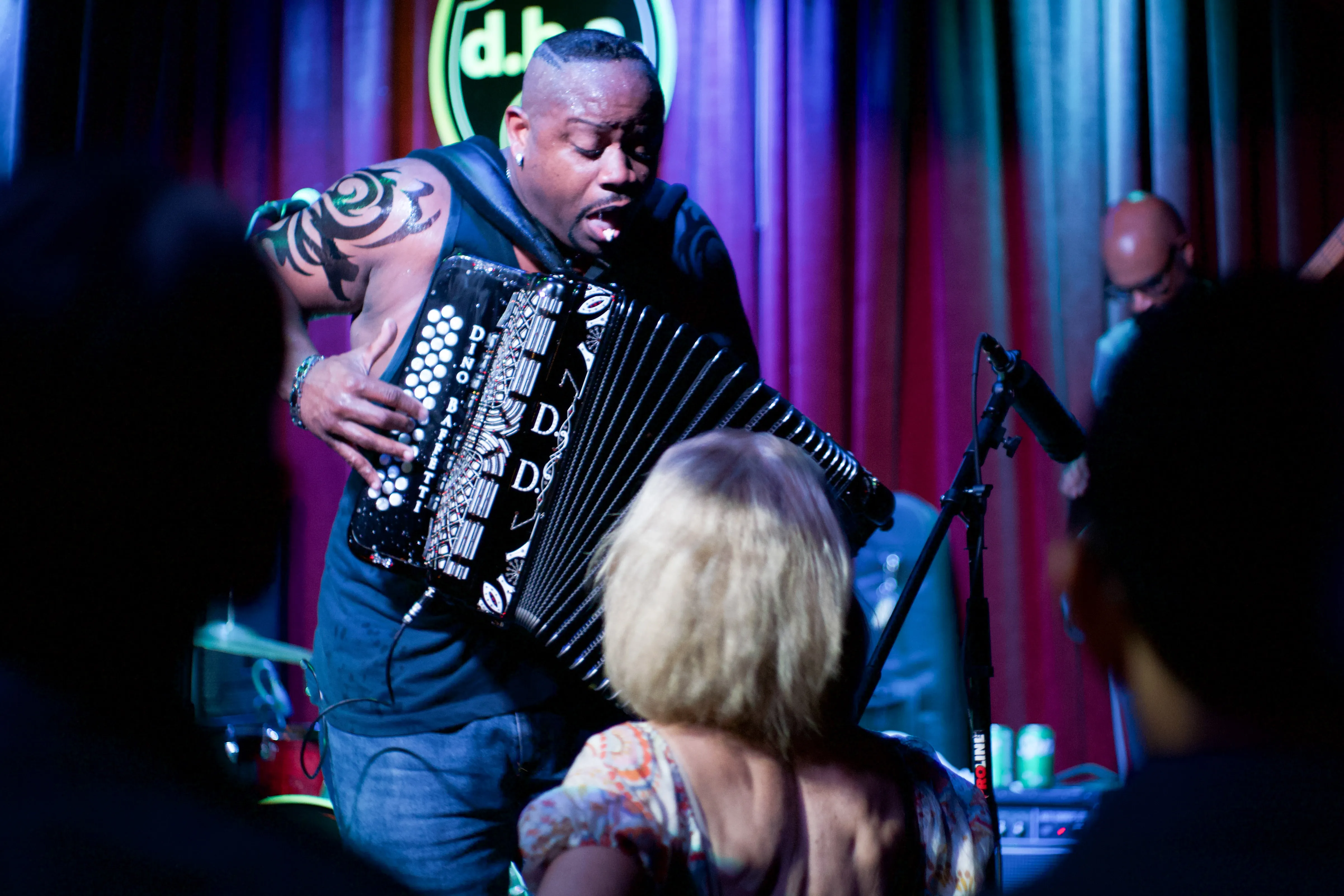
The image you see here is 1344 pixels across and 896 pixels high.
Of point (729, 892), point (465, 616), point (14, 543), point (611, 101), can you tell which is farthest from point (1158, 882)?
point (611, 101)

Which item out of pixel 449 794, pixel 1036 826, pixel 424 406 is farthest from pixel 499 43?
pixel 1036 826

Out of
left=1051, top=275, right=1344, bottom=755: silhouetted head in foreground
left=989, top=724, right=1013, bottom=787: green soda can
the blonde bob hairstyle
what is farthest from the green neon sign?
left=1051, top=275, right=1344, bottom=755: silhouetted head in foreground

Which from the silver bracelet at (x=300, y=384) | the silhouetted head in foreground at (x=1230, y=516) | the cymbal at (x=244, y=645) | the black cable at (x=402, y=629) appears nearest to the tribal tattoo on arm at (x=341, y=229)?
the silver bracelet at (x=300, y=384)

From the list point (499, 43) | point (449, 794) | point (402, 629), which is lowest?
point (449, 794)

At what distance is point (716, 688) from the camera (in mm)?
1105

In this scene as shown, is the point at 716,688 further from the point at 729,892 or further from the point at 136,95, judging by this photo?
the point at 136,95

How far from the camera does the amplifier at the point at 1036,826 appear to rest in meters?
2.55

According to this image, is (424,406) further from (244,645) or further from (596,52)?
(244,645)

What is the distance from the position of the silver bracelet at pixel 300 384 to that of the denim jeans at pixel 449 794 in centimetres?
51

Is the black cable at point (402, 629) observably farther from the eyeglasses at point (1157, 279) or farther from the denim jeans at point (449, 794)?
the eyeglasses at point (1157, 279)

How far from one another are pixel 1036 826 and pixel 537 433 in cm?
169

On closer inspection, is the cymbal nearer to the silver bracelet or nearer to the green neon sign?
the silver bracelet

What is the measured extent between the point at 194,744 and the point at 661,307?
154cm

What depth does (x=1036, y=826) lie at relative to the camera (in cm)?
258
